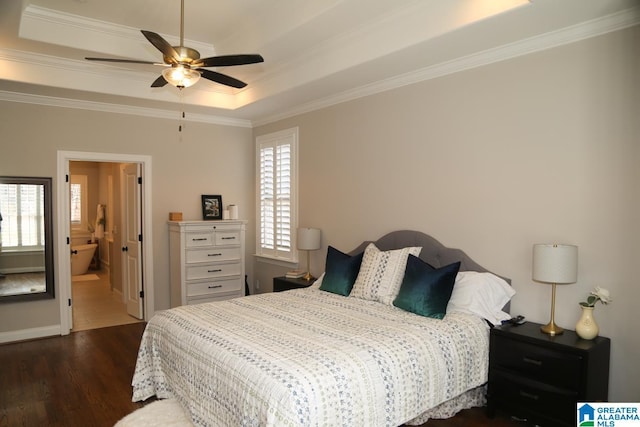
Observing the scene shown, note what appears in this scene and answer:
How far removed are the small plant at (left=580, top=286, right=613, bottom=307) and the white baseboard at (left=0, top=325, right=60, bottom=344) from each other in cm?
537

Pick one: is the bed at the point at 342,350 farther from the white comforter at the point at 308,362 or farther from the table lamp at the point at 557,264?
the table lamp at the point at 557,264

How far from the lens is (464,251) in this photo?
3656 millimetres

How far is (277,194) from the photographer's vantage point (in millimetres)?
5832

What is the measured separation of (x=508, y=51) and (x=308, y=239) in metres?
2.76

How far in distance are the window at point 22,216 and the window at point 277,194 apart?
2665 mm

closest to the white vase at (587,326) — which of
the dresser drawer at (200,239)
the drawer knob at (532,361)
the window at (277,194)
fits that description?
the drawer knob at (532,361)

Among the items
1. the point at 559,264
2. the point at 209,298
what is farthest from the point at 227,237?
the point at 559,264

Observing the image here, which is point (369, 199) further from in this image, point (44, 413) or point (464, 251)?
point (44, 413)

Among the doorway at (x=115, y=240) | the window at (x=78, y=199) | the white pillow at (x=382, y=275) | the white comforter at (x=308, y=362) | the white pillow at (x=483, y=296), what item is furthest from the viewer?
the window at (x=78, y=199)

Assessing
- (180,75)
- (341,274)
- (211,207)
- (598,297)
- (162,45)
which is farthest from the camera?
(211,207)

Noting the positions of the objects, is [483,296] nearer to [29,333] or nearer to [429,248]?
[429,248]

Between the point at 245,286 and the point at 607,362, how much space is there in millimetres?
4392

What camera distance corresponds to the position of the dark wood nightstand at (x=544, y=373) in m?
2.62

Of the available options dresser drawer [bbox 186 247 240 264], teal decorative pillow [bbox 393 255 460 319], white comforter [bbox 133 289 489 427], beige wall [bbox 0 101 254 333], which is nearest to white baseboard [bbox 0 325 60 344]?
beige wall [bbox 0 101 254 333]
